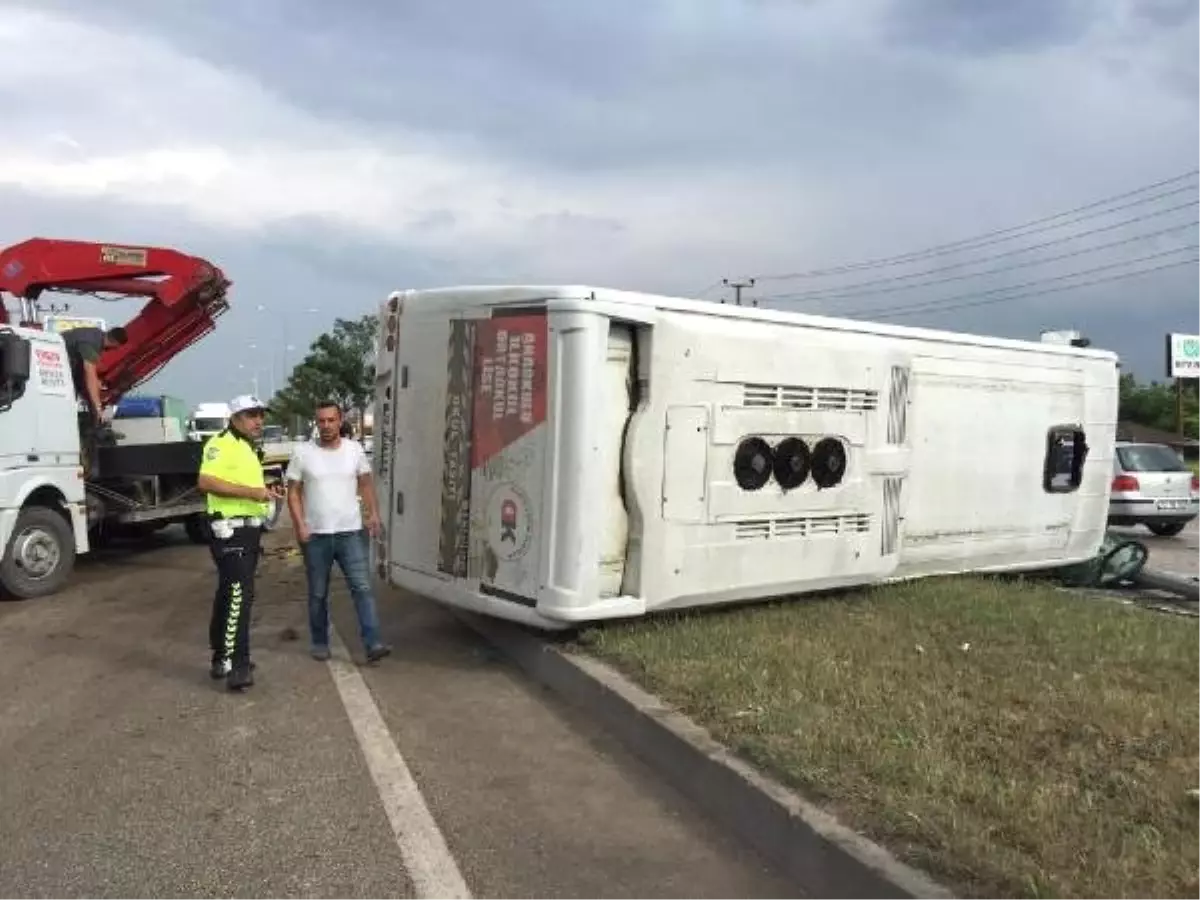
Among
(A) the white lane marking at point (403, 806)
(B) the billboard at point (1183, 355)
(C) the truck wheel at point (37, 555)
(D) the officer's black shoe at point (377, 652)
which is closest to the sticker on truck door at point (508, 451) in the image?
(D) the officer's black shoe at point (377, 652)

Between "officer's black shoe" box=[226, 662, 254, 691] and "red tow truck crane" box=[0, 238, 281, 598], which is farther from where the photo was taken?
"red tow truck crane" box=[0, 238, 281, 598]

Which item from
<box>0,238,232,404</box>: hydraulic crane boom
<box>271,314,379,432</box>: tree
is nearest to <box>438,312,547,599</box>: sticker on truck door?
<box>0,238,232,404</box>: hydraulic crane boom

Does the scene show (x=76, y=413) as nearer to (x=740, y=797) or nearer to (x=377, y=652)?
(x=377, y=652)

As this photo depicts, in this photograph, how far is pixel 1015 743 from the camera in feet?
15.8

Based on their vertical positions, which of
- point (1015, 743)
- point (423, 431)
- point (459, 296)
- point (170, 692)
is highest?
point (459, 296)

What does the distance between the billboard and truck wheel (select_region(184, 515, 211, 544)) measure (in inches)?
1982

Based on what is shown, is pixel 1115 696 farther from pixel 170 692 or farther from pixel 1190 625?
pixel 170 692

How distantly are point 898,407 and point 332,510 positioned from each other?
4177mm

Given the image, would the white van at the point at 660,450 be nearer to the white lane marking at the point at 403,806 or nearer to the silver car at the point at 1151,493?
the white lane marking at the point at 403,806

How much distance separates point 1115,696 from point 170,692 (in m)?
5.31

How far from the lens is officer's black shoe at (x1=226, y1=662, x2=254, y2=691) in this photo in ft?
21.9

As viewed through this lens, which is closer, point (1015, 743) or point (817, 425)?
point (1015, 743)

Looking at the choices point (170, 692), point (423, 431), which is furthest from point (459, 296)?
point (170, 692)

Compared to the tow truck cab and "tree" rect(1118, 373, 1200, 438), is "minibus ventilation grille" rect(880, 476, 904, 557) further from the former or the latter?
"tree" rect(1118, 373, 1200, 438)
